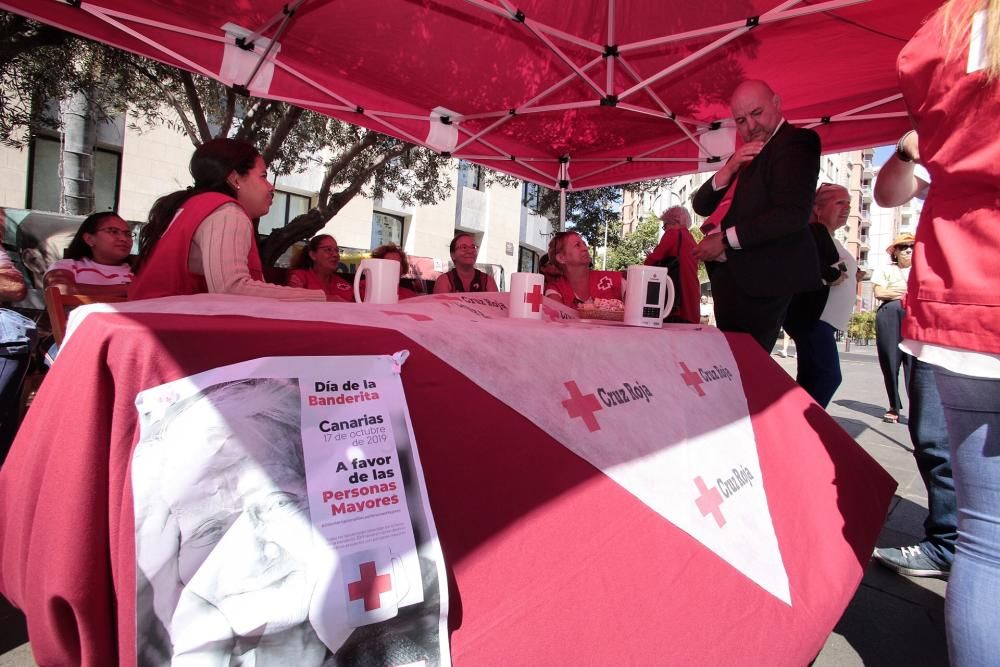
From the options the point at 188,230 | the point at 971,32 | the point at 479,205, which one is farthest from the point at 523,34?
the point at 479,205

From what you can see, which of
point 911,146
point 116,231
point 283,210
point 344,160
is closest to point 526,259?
point 283,210

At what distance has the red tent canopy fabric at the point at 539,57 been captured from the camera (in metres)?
3.26

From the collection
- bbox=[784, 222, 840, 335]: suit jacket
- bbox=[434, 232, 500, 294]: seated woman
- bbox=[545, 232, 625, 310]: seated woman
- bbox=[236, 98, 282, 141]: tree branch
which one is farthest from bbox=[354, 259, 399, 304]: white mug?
bbox=[236, 98, 282, 141]: tree branch

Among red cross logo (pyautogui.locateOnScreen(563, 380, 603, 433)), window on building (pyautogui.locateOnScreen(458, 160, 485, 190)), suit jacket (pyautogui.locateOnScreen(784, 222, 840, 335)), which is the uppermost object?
window on building (pyautogui.locateOnScreen(458, 160, 485, 190))

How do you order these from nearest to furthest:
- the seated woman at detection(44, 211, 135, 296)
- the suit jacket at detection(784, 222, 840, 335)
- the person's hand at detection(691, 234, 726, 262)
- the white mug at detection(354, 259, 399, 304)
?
the white mug at detection(354, 259, 399, 304), the person's hand at detection(691, 234, 726, 262), the suit jacket at detection(784, 222, 840, 335), the seated woman at detection(44, 211, 135, 296)

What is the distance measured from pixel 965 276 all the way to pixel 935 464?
1530mm

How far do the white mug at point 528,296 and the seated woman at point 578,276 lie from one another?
1.72 m

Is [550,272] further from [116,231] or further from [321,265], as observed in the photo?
[116,231]

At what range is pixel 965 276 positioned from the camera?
36.5 inches

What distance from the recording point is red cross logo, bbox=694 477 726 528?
131cm

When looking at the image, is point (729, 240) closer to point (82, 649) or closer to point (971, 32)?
point (971, 32)

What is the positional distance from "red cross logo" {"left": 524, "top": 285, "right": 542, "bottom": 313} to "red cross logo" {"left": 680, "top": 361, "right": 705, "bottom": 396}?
48 cm

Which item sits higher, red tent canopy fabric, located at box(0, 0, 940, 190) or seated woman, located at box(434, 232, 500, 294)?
red tent canopy fabric, located at box(0, 0, 940, 190)

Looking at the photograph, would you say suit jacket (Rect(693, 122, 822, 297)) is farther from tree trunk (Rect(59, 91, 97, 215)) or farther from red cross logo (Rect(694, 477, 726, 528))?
tree trunk (Rect(59, 91, 97, 215))
